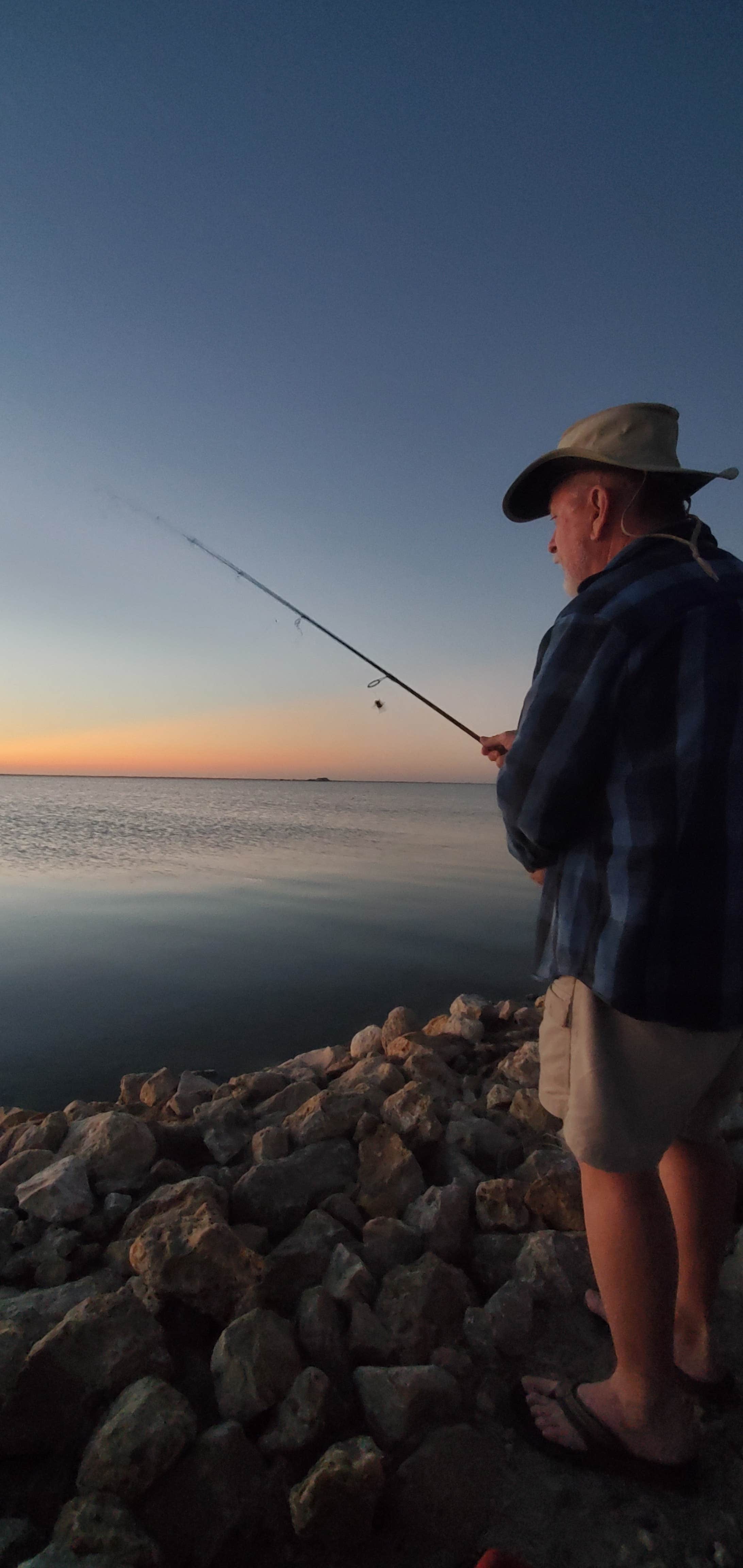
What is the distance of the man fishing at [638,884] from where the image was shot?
1.49 meters

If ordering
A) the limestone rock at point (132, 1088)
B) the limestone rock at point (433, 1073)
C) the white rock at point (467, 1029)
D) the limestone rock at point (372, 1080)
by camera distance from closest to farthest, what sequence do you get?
1. the limestone rock at point (372, 1080)
2. the limestone rock at point (433, 1073)
3. the limestone rock at point (132, 1088)
4. the white rock at point (467, 1029)

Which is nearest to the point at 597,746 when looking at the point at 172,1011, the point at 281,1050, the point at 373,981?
the point at 281,1050

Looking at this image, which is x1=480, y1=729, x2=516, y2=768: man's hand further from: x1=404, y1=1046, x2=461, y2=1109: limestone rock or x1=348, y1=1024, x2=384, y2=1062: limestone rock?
x1=348, y1=1024, x2=384, y2=1062: limestone rock

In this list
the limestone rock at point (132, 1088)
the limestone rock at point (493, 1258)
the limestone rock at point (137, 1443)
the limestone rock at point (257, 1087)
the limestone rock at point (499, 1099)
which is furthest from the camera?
the limestone rock at point (132, 1088)

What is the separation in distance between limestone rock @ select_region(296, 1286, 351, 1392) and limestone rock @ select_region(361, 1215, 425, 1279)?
0.29m

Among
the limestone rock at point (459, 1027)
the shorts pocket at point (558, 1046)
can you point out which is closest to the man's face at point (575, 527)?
the shorts pocket at point (558, 1046)

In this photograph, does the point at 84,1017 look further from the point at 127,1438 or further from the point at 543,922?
the point at 543,922

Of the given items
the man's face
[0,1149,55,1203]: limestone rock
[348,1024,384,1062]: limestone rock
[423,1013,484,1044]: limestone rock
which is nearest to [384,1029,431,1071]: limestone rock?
[348,1024,384,1062]: limestone rock

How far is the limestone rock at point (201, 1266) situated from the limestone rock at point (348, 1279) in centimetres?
25

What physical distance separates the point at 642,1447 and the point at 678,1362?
380mm

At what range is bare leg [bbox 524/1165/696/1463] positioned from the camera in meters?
1.68

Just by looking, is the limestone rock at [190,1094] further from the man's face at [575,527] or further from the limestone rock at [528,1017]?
the man's face at [575,527]

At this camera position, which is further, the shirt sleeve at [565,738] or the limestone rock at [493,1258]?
the limestone rock at [493,1258]

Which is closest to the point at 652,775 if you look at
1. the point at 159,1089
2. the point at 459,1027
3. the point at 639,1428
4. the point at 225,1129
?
the point at 639,1428
